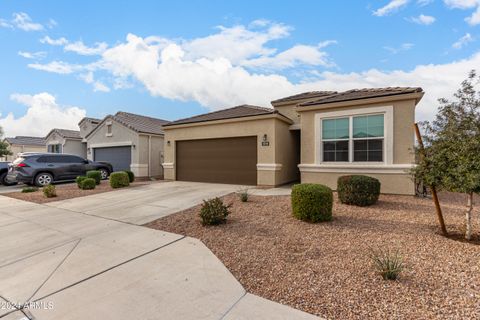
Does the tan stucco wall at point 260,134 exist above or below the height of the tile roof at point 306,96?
below

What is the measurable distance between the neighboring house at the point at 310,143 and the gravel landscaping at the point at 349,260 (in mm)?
2113

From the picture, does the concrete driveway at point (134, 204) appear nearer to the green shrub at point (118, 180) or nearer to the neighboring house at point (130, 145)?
the green shrub at point (118, 180)

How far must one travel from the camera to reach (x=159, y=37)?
11.0 metres

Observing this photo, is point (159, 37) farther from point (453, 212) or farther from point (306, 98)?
point (453, 212)

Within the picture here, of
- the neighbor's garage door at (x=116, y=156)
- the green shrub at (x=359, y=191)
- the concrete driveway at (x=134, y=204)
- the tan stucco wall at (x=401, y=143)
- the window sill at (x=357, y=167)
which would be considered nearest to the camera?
the concrete driveway at (x=134, y=204)

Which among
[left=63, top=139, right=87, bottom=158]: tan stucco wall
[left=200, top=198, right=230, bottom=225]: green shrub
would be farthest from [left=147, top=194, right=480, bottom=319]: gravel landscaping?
[left=63, top=139, right=87, bottom=158]: tan stucco wall

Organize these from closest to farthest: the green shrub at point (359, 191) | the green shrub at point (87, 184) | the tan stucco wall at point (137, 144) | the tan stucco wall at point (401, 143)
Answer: the green shrub at point (359, 191)
the tan stucco wall at point (401, 143)
the green shrub at point (87, 184)
the tan stucco wall at point (137, 144)

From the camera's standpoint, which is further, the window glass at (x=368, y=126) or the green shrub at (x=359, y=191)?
the window glass at (x=368, y=126)

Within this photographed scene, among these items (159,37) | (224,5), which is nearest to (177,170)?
(159,37)

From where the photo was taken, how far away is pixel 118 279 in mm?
3205

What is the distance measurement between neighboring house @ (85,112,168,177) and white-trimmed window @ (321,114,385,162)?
11396 millimetres

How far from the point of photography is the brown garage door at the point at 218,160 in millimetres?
11250

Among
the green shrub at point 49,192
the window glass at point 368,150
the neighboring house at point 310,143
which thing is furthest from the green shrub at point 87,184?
the window glass at point 368,150

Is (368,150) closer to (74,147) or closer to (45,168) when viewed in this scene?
(45,168)
